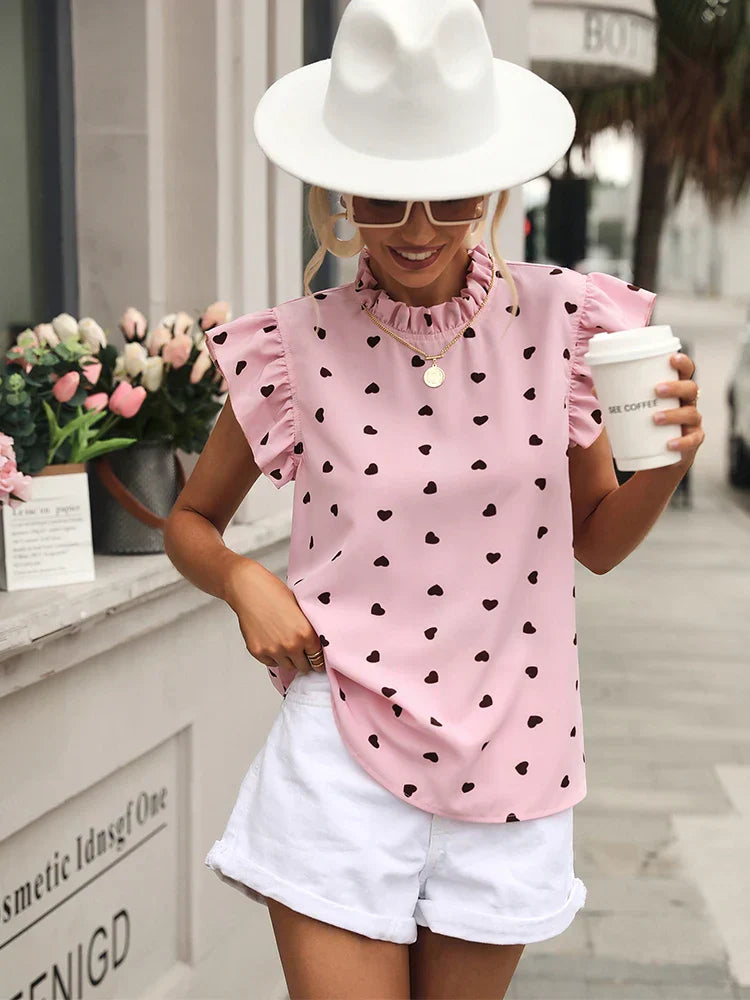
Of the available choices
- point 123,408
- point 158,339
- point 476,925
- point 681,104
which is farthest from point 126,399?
point 681,104

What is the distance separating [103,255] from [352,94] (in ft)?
5.90

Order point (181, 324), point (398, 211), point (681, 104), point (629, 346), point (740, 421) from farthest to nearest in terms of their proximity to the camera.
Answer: point (681, 104)
point (740, 421)
point (181, 324)
point (398, 211)
point (629, 346)

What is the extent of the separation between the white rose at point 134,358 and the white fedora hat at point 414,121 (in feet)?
4.29

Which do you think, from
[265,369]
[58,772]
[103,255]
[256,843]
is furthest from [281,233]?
[256,843]

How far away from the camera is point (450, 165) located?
1.62 m

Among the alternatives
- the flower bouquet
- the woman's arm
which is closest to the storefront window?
the flower bouquet

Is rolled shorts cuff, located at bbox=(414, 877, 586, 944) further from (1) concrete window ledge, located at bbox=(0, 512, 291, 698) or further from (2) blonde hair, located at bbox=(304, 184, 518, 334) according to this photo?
(1) concrete window ledge, located at bbox=(0, 512, 291, 698)

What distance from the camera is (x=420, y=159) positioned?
1626mm

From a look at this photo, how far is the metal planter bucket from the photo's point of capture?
9.75ft

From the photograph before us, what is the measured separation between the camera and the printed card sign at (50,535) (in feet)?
8.57

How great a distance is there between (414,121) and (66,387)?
4.04 ft

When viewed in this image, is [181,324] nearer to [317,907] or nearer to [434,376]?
[434,376]

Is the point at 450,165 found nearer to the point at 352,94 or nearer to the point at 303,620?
the point at 352,94

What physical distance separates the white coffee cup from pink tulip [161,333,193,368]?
1.56 metres
